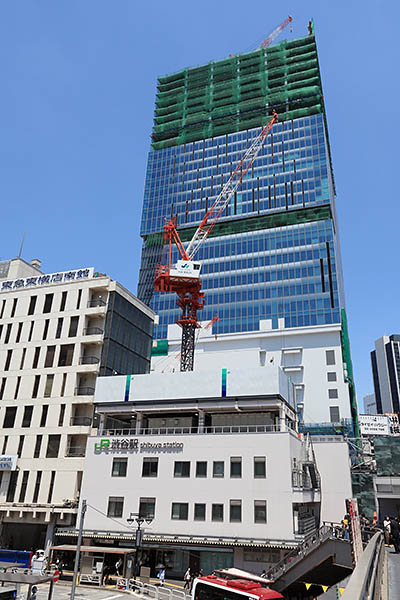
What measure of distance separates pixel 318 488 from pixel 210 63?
150 meters

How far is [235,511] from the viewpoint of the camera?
46.6m

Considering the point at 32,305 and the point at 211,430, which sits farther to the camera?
the point at 32,305

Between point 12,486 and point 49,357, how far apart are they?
1601cm

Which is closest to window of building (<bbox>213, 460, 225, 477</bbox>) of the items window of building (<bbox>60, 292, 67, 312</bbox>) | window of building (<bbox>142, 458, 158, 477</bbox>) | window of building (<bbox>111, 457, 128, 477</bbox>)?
window of building (<bbox>142, 458, 158, 477</bbox>)

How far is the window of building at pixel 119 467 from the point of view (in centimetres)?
5225

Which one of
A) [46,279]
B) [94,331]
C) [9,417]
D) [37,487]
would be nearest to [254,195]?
[46,279]

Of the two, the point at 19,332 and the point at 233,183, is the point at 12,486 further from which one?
the point at 233,183

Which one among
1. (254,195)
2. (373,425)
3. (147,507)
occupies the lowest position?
(147,507)

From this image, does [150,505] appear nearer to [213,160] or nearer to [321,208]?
[321,208]

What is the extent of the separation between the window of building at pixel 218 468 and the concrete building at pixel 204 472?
0.33 feet

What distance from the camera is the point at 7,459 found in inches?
2279

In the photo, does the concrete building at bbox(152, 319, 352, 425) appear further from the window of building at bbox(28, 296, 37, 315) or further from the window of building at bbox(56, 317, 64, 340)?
the window of building at bbox(28, 296, 37, 315)

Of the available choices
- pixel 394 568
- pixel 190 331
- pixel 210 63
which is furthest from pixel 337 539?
pixel 210 63

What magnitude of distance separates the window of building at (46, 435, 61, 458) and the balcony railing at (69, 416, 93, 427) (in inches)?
88.8
